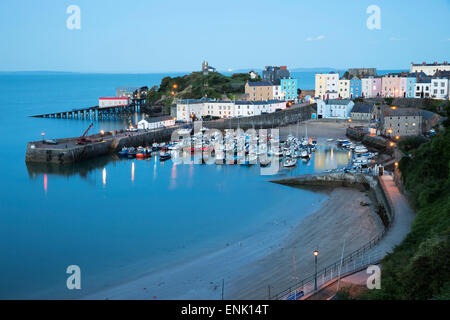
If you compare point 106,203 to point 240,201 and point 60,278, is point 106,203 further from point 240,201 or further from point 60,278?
point 60,278

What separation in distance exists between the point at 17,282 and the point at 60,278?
Result: 2.92ft

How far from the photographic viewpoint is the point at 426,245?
23.8 ft

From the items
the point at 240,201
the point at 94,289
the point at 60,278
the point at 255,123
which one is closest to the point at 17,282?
the point at 60,278

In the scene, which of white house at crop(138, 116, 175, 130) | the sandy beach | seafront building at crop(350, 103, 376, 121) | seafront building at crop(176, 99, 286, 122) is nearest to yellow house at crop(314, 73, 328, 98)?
seafront building at crop(176, 99, 286, 122)

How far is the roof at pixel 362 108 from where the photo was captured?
3209cm

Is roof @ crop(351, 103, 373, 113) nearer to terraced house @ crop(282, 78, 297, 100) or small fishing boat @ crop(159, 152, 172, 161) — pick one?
terraced house @ crop(282, 78, 297, 100)

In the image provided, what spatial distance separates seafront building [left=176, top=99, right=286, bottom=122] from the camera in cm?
3425

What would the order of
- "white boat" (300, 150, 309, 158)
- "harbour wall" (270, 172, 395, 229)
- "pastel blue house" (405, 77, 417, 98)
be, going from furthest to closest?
1. "pastel blue house" (405, 77, 417, 98)
2. "white boat" (300, 150, 309, 158)
3. "harbour wall" (270, 172, 395, 229)

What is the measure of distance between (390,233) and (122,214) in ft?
27.3

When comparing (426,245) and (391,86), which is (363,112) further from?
(426,245)

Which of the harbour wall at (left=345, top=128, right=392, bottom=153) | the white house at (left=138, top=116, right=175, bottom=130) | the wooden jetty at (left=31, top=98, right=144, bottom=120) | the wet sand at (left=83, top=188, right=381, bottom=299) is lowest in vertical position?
the wet sand at (left=83, top=188, right=381, bottom=299)

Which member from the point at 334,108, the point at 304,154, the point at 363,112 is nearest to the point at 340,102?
the point at 334,108

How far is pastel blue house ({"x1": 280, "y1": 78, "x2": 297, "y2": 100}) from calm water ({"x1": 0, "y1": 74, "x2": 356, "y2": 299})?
64.7 feet

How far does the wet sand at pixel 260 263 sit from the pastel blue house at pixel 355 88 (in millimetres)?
27931
